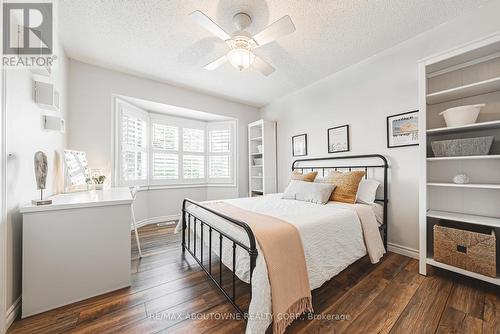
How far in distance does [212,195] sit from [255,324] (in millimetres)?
3575

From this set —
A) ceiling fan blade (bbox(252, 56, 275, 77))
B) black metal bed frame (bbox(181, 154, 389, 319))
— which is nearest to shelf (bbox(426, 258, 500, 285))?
black metal bed frame (bbox(181, 154, 389, 319))

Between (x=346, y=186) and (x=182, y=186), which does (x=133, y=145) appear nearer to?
(x=182, y=186)

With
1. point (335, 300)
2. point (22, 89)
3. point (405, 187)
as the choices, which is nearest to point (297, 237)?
point (335, 300)

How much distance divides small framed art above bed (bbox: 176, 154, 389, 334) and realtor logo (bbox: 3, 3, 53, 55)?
192cm

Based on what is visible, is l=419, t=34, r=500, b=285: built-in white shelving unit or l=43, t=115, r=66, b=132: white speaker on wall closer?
l=419, t=34, r=500, b=285: built-in white shelving unit

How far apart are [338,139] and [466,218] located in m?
1.65

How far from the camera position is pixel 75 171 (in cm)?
236

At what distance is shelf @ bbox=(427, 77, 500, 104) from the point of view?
64.7 inches

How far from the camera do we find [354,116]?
283 cm

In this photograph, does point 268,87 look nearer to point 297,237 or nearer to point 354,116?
point 354,116

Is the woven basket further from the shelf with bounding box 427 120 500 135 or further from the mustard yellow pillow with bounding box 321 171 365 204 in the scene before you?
the shelf with bounding box 427 120 500 135

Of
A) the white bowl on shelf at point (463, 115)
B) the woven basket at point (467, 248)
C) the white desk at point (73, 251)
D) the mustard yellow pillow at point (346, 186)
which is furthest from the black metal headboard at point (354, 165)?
the white desk at point (73, 251)

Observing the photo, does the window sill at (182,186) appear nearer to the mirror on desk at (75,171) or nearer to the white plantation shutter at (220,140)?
the white plantation shutter at (220,140)

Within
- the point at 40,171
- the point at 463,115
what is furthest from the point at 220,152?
the point at 463,115
